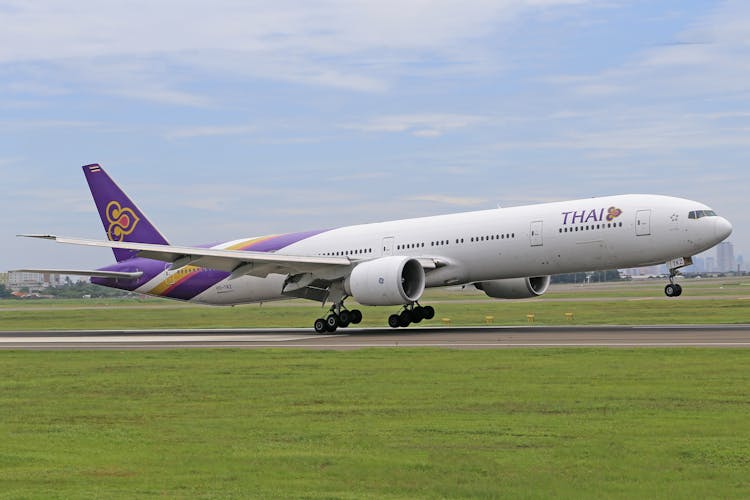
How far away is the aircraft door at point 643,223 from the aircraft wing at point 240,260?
11376 millimetres

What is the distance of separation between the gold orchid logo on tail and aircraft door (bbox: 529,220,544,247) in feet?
67.4

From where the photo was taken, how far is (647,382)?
17.3 meters

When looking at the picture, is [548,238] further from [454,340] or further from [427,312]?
[427,312]

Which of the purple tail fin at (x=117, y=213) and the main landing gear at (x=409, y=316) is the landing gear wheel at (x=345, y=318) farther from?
the purple tail fin at (x=117, y=213)

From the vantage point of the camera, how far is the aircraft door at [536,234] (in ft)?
117

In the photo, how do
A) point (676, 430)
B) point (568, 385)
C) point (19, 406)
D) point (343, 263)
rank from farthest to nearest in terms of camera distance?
point (343, 263)
point (568, 385)
point (19, 406)
point (676, 430)

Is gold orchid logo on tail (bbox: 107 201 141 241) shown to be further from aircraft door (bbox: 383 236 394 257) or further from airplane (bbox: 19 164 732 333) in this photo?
aircraft door (bbox: 383 236 394 257)

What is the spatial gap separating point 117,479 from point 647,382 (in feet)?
34.9

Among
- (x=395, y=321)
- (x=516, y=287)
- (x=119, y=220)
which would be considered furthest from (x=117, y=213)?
(x=516, y=287)

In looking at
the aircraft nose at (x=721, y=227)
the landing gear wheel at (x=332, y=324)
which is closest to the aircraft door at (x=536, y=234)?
the aircraft nose at (x=721, y=227)

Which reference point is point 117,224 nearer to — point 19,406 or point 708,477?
point 19,406

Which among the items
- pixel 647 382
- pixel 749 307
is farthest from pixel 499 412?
pixel 749 307

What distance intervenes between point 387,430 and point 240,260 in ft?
88.1

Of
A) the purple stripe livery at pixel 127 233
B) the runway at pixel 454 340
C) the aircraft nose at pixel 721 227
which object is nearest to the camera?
the runway at pixel 454 340
